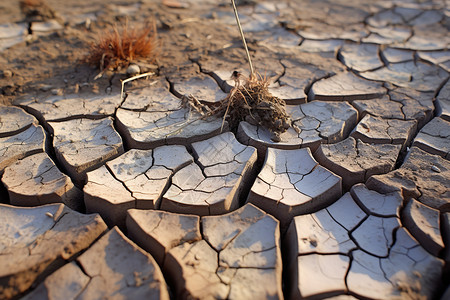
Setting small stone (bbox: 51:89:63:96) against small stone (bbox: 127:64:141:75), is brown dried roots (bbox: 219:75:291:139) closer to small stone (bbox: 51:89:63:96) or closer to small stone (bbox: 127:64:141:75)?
small stone (bbox: 127:64:141:75)

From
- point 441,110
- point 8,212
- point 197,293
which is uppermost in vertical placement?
point 441,110

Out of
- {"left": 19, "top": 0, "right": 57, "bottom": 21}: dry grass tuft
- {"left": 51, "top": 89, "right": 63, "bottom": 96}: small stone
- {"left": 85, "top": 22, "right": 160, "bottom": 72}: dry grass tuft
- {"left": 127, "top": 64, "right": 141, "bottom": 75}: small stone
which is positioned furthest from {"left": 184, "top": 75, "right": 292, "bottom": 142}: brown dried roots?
{"left": 19, "top": 0, "right": 57, "bottom": 21}: dry grass tuft

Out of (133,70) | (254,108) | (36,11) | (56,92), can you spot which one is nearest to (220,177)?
(254,108)

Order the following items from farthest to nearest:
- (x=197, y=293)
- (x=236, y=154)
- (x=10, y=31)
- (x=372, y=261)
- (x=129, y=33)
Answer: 1. (x=10, y=31)
2. (x=129, y=33)
3. (x=236, y=154)
4. (x=372, y=261)
5. (x=197, y=293)

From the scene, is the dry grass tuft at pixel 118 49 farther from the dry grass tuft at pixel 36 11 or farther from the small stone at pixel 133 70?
the dry grass tuft at pixel 36 11

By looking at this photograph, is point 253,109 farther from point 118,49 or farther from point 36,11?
point 36,11

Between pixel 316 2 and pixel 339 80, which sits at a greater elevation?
pixel 316 2

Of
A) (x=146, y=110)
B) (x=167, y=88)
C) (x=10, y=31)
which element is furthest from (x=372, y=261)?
(x=10, y=31)

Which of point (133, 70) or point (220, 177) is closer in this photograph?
point (220, 177)

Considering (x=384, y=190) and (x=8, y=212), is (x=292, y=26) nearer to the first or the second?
(x=384, y=190)
